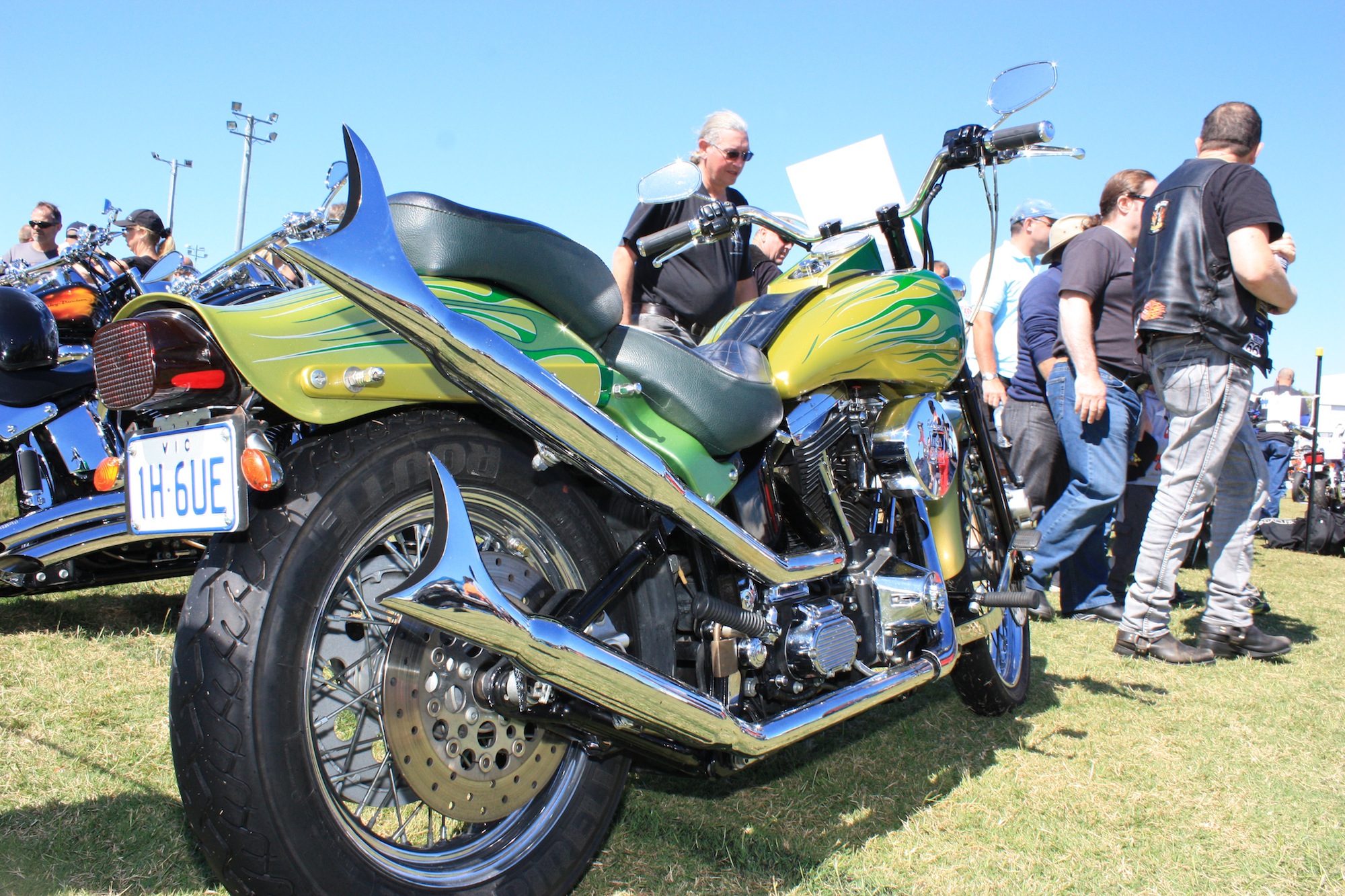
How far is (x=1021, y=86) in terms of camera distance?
99.8 inches

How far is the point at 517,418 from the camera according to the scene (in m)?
1.50

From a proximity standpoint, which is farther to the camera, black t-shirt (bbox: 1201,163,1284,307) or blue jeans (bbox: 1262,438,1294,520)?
blue jeans (bbox: 1262,438,1294,520)

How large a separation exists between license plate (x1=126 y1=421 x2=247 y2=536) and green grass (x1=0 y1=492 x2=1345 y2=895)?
0.81 meters

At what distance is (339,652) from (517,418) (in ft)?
1.67

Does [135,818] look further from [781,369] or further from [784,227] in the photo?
[784,227]

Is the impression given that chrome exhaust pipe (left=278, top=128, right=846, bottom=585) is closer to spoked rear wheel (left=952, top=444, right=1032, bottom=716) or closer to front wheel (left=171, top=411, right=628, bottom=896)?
front wheel (left=171, top=411, right=628, bottom=896)

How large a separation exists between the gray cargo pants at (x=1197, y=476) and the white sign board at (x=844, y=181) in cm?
176

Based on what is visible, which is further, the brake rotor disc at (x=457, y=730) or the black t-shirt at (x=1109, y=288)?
the black t-shirt at (x=1109, y=288)

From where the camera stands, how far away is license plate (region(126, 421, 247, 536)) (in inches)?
52.8

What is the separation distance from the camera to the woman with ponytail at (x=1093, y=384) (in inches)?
169

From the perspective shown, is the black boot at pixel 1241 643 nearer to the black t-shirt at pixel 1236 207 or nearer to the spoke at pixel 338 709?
the black t-shirt at pixel 1236 207

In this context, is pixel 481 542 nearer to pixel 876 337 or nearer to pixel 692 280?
pixel 876 337

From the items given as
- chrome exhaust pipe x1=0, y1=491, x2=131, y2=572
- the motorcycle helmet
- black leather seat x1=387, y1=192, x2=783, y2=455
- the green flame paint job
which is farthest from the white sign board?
the motorcycle helmet

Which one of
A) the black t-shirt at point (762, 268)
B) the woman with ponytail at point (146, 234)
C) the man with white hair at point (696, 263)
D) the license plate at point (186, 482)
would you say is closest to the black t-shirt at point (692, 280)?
the man with white hair at point (696, 263)
